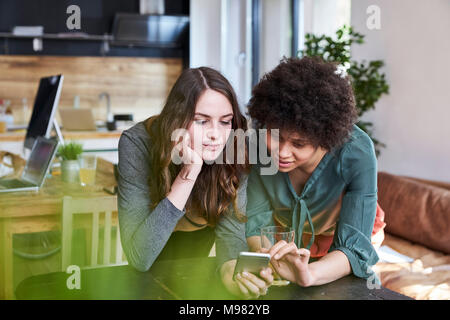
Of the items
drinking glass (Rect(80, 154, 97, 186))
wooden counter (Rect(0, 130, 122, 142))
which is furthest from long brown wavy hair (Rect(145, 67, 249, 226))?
wooden counter (Rect(0, 130, 122, 142))

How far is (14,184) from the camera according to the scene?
7.89 ft

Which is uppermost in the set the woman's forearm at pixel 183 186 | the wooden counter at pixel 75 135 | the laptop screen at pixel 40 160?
the woman's forearm at pixel 183 186

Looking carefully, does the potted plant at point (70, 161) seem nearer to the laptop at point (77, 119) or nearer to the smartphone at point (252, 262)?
the smartphone at point (252, 262)

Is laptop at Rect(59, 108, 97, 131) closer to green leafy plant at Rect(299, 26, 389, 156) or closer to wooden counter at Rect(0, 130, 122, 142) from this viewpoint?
wooden counter at Rect(0, 130, 122, 142)

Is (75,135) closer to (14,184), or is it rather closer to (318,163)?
(14,184)

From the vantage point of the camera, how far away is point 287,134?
138 cm

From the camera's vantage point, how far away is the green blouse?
4.54ft

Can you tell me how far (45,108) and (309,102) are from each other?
67.6 inches

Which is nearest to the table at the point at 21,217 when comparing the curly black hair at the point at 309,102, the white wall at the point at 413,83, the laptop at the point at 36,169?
the laptop at the point at 36,169

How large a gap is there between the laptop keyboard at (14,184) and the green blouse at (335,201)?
1.25 m

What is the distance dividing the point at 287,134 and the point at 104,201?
2.61 ft

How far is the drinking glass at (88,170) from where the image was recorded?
7.86ft
